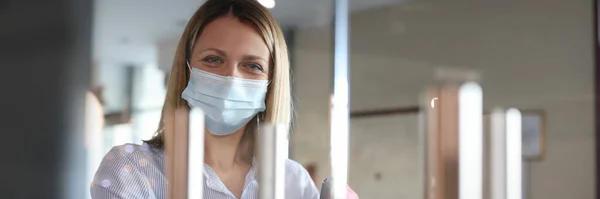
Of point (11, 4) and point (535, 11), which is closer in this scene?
point (11, 4)

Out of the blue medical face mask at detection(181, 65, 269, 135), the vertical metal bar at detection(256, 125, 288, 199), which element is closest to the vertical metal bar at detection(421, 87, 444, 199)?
the vertical metal bar at detection(256, 125, 288, 199)

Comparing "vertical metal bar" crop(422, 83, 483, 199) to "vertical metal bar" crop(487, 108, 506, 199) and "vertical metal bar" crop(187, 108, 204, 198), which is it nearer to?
"vertical metal bar" crop(487, 108, 506, 199)

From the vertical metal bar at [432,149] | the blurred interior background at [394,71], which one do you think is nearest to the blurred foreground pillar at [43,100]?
the blurred interior background at [394,71]

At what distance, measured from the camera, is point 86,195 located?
86 centimetres

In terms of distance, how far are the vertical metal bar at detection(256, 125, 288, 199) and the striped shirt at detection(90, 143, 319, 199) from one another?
0.21 m

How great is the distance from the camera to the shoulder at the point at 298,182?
2.88 feet

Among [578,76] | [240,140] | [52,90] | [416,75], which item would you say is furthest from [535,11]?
[52,90]

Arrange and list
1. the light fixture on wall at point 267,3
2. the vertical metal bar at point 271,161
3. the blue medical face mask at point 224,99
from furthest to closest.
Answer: the light fixture on wall at point 267,3 → the blue medical face mask at point 224,99 → the vertical metal bar at point 271,161

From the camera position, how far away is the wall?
0.97m

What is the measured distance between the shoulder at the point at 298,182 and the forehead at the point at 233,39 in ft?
0.45

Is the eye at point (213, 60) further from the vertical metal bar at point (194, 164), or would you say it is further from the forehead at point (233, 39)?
the vertical metal bar at point (194, 164)

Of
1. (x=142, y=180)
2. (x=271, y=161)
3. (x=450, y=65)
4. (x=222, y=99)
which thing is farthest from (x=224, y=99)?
(x=450, y=65)

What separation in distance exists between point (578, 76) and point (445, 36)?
0.28 metres

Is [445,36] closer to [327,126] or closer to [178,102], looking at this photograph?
[327,126]
